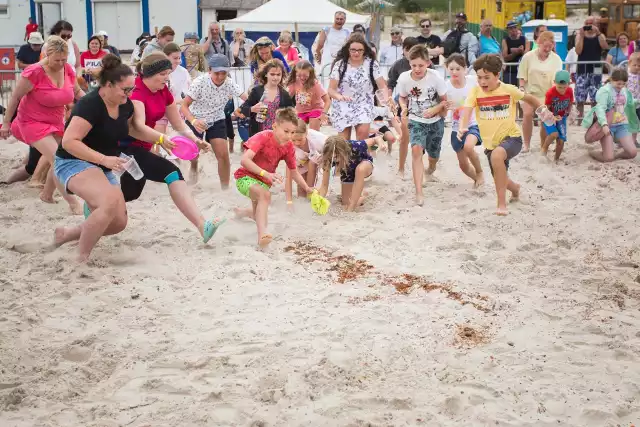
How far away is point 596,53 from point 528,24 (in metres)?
5.80

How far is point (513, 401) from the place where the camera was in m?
4.27

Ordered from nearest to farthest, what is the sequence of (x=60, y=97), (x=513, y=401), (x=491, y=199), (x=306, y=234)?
1. (x=513, y=401)
2. (x=306, y=234)
3. (x=60, y=97)
4. (x=491, y=199)

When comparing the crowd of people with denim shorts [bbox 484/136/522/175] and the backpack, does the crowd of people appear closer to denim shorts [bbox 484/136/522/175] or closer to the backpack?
denim shorts [bbox 484/136/522/175]

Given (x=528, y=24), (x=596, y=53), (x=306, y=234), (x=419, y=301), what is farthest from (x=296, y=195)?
(x=528, y=24)

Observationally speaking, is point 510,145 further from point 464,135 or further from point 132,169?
point 132,169

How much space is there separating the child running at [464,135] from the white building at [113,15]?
1850 centimetres

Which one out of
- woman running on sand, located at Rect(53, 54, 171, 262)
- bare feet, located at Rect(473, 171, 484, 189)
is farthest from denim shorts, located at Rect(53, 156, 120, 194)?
bare feet, located at Rect(473, 171, 484, 189)

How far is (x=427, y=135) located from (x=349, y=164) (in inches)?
49.8

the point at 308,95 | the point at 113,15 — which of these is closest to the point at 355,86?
the point at 308,95

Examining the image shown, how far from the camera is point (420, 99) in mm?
9062

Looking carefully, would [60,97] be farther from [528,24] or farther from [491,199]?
[528,24]

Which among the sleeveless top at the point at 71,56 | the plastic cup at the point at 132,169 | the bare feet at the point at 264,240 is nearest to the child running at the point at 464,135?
the bare feet at the point at 264,240

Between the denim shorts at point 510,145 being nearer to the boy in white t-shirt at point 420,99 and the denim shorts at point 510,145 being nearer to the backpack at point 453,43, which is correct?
the boy in white t-shirt at point 420,99

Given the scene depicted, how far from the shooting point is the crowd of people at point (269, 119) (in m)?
6.45
